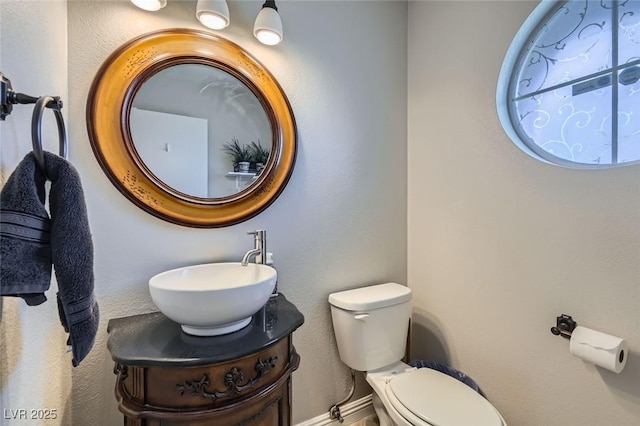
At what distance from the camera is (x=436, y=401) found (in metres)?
1.15

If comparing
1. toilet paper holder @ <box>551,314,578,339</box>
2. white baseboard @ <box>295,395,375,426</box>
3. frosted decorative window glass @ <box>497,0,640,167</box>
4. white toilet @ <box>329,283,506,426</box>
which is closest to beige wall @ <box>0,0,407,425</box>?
white baseboard @ <box>295,395,375,426</box>

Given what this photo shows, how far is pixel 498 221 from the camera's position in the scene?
1354mm

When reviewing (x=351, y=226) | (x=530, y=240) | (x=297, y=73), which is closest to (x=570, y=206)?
(x=530, y=240)

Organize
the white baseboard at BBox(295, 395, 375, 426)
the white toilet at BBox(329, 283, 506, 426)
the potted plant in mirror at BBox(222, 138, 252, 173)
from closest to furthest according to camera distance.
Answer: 1. the white toilet at BBox(329, 283, 506, 426)
2. the potted plant in mirror at BBox(222, 138, 252, 173)
3. the white baseboard at BBox(295, 395, 375, 426)

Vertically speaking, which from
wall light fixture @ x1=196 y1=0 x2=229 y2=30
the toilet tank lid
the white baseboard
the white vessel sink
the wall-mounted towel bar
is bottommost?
the white baseboard

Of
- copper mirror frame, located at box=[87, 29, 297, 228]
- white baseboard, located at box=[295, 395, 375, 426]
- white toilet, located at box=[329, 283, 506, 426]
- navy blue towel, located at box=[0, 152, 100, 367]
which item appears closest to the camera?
navy blue towel, located at box=[0, 152, 100, 367]

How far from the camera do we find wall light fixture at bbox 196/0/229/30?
1.09 metres

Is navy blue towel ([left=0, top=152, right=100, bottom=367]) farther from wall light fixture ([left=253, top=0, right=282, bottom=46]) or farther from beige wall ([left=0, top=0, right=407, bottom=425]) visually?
wall light fixture ([left=253, top=0, right=282, bottom=46])

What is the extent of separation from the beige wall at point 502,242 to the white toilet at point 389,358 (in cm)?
27

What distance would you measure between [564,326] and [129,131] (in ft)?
6.20

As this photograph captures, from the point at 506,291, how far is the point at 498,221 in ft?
1.11

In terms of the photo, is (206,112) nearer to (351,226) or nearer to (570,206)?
(351,226)

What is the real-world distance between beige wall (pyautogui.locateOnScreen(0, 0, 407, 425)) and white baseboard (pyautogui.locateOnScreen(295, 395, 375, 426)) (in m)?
0.04

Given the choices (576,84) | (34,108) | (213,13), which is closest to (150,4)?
(213,13)
